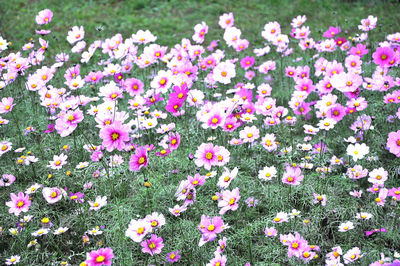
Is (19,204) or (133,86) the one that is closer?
(19,204)

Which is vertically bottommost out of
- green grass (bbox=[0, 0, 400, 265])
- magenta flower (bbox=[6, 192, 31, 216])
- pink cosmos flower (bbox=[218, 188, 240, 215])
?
green grass (bbox=[0, 0, 400, 265])

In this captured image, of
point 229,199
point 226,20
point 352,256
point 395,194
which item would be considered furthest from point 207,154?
point 226,20

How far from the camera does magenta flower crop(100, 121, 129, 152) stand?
1.65 m

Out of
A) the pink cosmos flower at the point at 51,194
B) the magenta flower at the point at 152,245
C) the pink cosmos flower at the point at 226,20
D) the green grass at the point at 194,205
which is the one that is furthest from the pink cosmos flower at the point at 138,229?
the pink cosmos flower at the point at 226,20

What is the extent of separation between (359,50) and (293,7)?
116 inches

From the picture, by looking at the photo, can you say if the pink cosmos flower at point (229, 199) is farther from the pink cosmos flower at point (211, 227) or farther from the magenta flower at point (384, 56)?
the magenta flower at point (384, 56)

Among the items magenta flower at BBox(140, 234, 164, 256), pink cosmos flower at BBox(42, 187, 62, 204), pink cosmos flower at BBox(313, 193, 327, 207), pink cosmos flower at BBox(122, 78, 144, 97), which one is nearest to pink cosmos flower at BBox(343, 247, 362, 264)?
pink cosmos flower at BBox(313, 193, 327, 207)

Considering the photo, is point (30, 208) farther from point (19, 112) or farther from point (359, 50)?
point (359, 50)

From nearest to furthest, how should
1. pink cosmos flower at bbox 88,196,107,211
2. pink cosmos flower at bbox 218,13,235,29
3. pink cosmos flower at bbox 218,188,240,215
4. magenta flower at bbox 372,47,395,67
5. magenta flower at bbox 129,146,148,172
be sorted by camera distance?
pink cosmos flower at bbox 218,188,240,215 → magenta flower at bbox 129,146,148,172 → pink cosmos flower at bbox 88,196,107,211 → magenta flower at bbox 372,47,395,67 → pink cosmos flower at bbox 218,13,235,29

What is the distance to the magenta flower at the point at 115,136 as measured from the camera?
165cm

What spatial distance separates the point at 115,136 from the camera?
1.67m

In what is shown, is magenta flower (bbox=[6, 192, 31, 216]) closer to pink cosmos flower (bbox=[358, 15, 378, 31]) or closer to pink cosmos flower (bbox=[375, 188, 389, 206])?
pink cosmos flower (bbox=[375, 188, 389, 206])

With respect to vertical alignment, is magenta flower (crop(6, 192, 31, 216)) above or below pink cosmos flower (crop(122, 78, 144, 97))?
below

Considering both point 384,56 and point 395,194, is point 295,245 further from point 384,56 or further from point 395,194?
point 384,56
